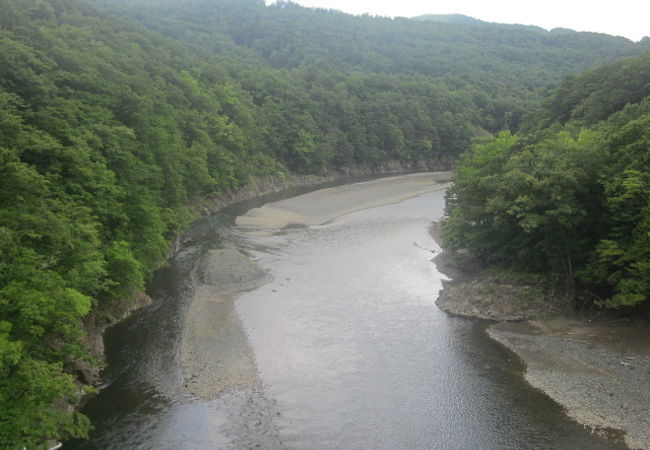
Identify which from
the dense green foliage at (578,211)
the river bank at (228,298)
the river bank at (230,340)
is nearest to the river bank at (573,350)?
the dense green foliage at (578,211)

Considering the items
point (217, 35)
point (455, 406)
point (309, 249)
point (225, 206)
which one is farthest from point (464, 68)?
point (455, 406)

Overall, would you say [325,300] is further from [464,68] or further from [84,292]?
[464,68]

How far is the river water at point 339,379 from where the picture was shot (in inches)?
781

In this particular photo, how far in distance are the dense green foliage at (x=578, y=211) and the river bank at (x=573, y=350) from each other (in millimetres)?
1967

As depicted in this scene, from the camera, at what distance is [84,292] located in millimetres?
25328

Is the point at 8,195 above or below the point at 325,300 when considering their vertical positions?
above

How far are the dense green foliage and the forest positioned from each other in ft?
0.38

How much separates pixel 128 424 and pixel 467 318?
2105 cm

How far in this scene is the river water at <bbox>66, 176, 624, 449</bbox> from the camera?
19844 mm

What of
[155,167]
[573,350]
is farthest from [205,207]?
[573,350]

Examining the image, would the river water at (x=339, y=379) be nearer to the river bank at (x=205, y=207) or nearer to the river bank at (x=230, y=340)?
the river bank at (x=230, y=340)

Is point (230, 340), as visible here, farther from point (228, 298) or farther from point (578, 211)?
point (578, 211)

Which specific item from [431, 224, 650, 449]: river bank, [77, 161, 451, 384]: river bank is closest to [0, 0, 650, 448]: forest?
[77, 161, 451, 384]: river bank

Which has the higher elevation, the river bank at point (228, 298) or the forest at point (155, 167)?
the forest at point (155, 167)
